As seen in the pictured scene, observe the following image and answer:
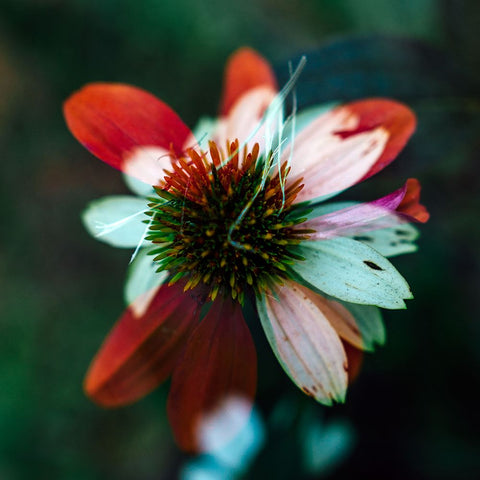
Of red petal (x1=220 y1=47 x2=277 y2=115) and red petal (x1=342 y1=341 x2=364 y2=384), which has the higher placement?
red petal (x1=220 y1=47 x2=277 y2=115)

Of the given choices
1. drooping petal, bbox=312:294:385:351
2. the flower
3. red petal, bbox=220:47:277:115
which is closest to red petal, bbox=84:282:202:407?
the flower

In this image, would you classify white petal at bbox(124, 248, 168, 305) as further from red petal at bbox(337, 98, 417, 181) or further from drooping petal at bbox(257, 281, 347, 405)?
red petal at bbox(337, 98, 417, 181)

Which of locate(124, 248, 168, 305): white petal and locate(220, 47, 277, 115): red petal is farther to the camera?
locate(220, 47, 277, 115): red petal

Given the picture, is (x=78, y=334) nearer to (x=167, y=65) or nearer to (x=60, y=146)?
(x=60, y=146)

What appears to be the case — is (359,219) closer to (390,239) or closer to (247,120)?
(390,239)

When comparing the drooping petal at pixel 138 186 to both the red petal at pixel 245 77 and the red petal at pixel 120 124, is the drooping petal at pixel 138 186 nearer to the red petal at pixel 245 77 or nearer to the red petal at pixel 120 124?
the red petal at pixel 120 124

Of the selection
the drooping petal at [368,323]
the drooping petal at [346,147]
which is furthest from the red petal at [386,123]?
the drooping petal at [368,323]

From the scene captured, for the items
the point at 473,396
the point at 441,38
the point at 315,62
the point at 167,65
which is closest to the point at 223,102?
the point at 315,62
